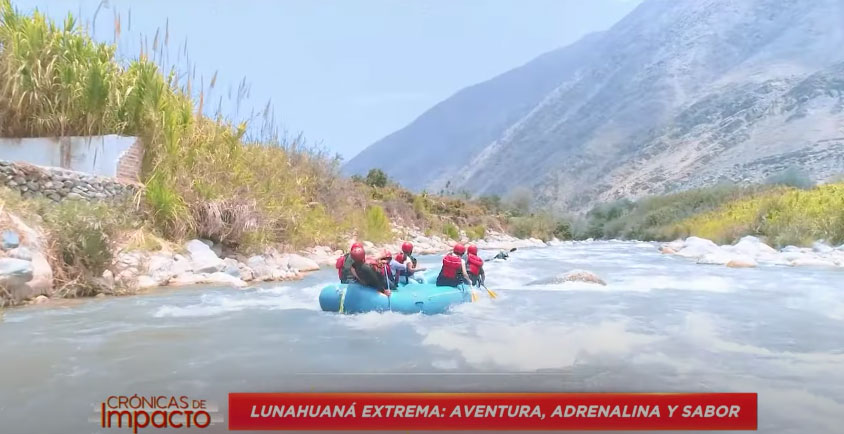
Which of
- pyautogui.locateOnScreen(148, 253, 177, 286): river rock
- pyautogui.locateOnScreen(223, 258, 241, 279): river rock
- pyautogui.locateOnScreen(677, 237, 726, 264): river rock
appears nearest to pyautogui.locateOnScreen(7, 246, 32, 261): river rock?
pyautogui.locateOnScreen(148, 253, 177, 286): river rock


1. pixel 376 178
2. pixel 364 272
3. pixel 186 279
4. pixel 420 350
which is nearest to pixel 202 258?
pixel 186 279

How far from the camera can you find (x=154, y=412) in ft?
8.39

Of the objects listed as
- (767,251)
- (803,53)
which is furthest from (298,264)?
(803,53)

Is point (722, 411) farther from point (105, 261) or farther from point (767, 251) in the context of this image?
point (767, 251)

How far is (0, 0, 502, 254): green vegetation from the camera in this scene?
876 centimetres

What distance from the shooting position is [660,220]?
1539 inches

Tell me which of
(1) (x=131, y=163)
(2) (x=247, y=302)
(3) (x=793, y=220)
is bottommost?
(2) (x=247, y=302)

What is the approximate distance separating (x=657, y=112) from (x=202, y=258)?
86.3m

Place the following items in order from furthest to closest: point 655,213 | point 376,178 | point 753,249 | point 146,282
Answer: point 655,213 → point 376,178 → point 753,249 → point 146,282

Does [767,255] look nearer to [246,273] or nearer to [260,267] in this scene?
[260,267]

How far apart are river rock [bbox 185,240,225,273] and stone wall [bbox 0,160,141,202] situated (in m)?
1.21

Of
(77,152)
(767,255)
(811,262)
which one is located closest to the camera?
(77,152)

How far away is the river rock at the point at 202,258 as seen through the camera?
811cm

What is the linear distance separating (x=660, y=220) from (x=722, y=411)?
39.4m
